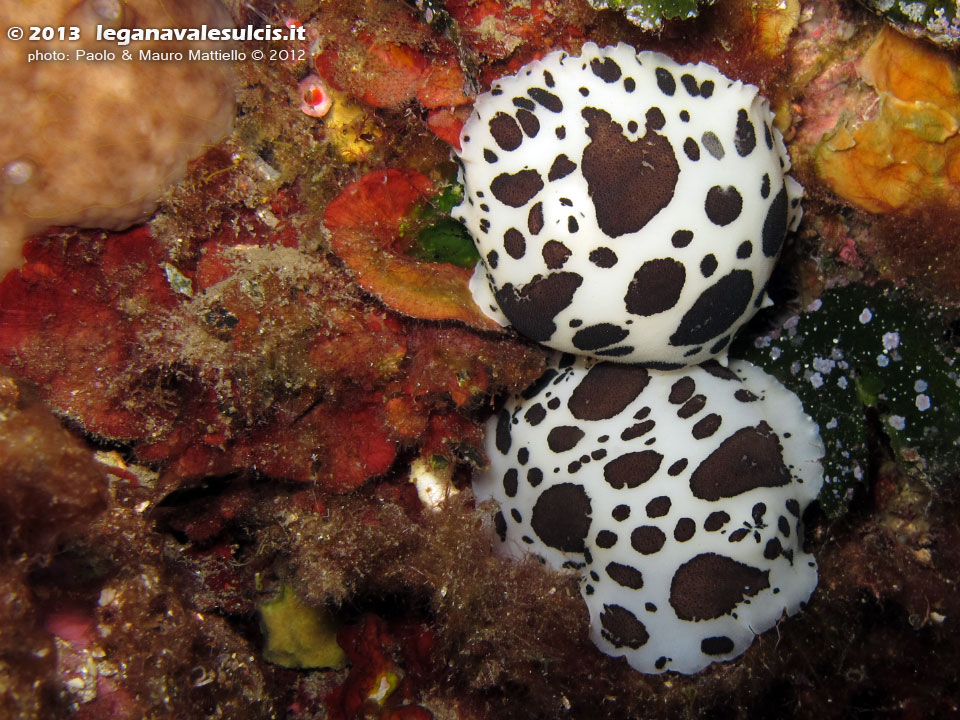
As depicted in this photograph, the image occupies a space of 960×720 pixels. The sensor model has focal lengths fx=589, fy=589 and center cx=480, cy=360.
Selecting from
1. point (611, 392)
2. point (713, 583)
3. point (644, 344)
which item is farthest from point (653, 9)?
point (713, 583)

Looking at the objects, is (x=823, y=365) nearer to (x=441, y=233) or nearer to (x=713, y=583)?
(x=713, y=583)

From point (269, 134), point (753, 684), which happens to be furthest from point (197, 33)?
point (753, 684)

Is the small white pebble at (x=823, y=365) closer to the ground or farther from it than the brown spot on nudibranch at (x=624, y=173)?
closer to the ground

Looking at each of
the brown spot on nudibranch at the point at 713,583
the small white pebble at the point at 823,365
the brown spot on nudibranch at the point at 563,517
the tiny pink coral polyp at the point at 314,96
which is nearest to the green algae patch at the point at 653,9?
the tiny pink coral polyp at the point at 314,96

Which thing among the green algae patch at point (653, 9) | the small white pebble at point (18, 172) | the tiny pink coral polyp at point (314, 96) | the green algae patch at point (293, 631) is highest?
the green algae patch at point (653, 9)

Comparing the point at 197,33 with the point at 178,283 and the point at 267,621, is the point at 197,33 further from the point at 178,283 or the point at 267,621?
the point at 267,621

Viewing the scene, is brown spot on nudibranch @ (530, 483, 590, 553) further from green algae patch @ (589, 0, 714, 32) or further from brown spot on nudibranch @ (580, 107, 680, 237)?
green algae patch @ (589, 0, 714, 32)

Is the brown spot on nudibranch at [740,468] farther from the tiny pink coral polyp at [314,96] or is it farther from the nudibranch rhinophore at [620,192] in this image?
the tiny pink coral polyp at [314,96]
